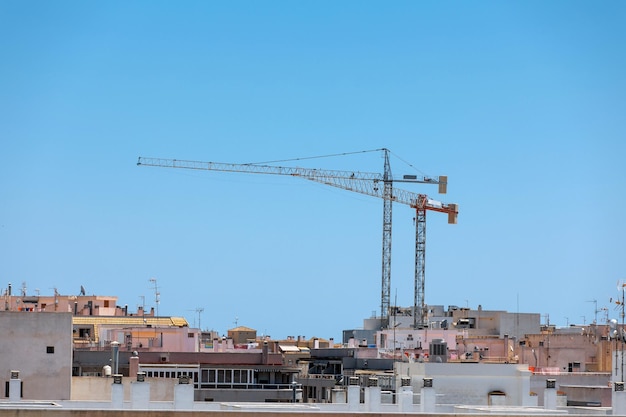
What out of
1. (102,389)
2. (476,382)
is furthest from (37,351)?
(476,382)

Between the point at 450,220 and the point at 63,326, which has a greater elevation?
the point at 450,220

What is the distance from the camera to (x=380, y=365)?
86.5 meters

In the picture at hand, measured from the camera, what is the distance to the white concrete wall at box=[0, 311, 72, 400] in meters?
56.3

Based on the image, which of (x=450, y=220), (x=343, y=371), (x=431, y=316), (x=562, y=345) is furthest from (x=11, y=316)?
(x=450, y=220)

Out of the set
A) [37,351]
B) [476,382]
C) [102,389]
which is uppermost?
[37,351]

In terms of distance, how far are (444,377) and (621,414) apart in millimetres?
18852

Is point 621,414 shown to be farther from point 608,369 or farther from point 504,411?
point 608,369

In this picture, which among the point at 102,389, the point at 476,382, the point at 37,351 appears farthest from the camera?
the point at 476,382

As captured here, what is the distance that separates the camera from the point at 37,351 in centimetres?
5669

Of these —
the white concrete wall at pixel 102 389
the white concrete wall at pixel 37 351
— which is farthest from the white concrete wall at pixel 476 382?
the white concrete wall at pixel 37 351

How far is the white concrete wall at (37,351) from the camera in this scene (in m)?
56.3

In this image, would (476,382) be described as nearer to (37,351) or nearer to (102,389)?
(102,389)

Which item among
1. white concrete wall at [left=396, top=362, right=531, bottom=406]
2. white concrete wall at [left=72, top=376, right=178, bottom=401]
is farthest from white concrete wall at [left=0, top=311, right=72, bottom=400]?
white concrete wall at [left=396, top=362, right=531, bottom=406]

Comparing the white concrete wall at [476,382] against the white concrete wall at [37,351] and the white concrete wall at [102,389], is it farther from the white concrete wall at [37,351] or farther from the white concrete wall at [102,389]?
the white concrete wall at [37,351]
